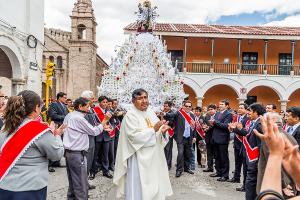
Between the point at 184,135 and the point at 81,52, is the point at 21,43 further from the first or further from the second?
the point at 81,52

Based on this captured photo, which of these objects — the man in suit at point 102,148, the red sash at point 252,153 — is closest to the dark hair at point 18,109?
the red sash at point 252,153

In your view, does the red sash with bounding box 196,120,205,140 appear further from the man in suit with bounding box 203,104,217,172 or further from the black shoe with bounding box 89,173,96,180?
the black shoe with bounding box 89,173,96,180

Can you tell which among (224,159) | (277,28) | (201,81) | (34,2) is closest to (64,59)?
(201,81)

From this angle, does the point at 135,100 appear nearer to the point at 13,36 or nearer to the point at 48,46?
the point at 13,36

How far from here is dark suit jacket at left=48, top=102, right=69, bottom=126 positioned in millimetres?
8578

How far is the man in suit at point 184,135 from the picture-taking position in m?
8.91

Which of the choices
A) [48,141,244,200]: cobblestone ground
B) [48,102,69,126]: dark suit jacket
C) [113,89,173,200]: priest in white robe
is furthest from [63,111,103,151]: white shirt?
[48,102,69,126]: dark suit jacket

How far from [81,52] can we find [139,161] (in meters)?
29.6

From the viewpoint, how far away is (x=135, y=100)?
5355mm

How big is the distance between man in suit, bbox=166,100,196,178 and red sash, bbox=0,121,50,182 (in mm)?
5835

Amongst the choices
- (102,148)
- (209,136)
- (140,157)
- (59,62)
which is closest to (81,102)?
(140,157)

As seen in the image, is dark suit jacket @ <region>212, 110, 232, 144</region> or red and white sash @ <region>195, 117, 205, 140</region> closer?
dark suit jacket @ <region>212, 110, 232, 144</region>

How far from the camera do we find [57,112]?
8.74 meters

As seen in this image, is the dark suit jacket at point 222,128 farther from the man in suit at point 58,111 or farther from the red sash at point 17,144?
the red sash at point 17,144
